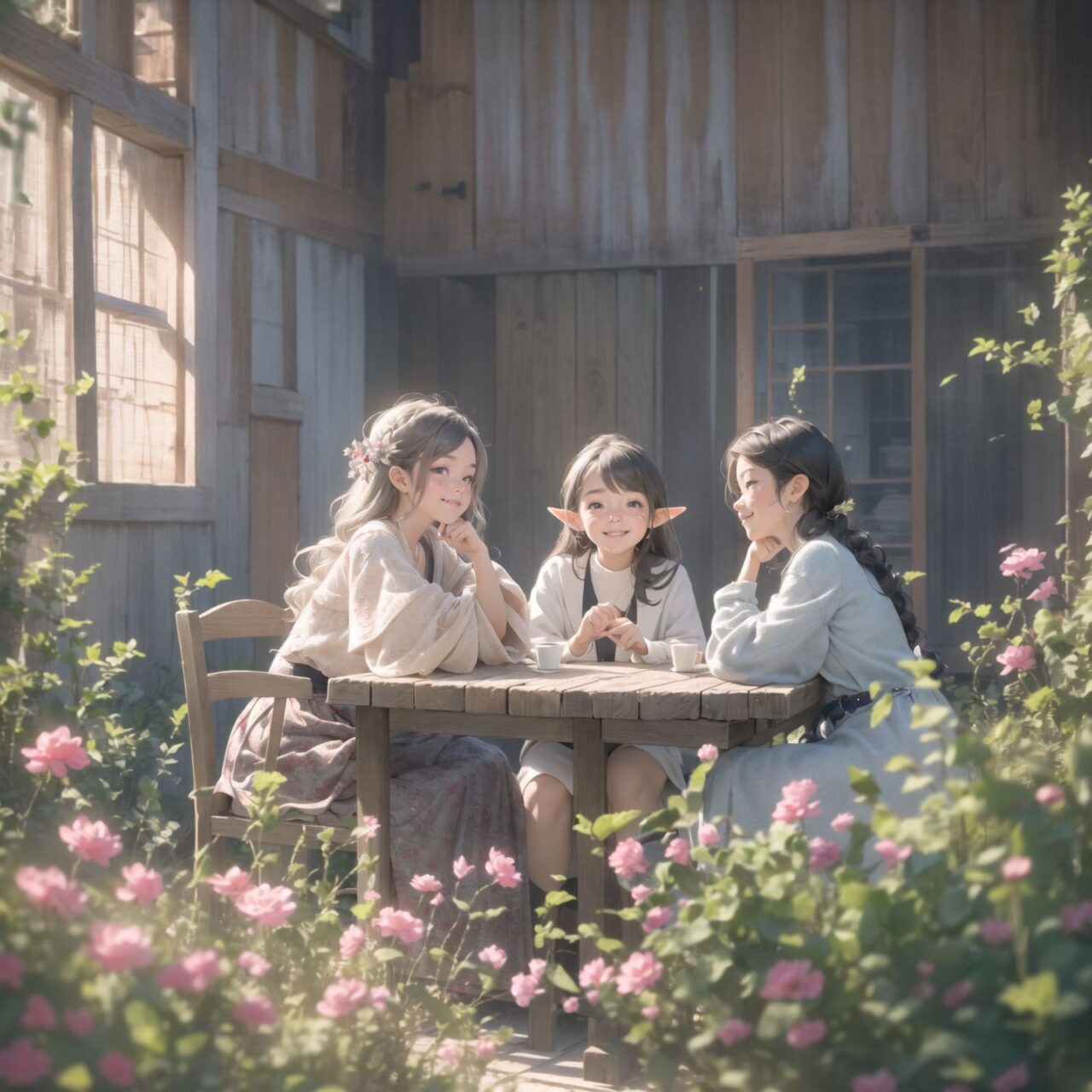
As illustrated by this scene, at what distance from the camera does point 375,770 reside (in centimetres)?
338

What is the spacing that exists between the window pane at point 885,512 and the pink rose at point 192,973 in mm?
5393

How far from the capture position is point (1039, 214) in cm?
625

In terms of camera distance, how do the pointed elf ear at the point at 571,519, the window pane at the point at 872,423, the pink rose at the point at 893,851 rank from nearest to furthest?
the pink rose at the point at 893,851 < the pointed elf ear at the point at 571,519 < the window pane at the point at 872,423

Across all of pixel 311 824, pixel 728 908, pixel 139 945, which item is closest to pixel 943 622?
pixel 311 824

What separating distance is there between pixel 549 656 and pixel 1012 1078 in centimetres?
209

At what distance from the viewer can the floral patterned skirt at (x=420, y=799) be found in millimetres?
3652

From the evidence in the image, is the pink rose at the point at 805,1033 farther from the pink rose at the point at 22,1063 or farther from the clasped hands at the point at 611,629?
the clasped hands at the point at 611,629

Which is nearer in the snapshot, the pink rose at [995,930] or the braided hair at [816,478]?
the pink rose at [995,930]

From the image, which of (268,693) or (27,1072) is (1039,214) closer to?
(268,693)

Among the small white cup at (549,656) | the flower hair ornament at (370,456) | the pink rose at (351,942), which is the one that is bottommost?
the pink rose at (351,942)

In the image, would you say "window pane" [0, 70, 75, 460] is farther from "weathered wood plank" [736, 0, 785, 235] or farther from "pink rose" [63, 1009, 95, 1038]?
"pink rose" [63, 1009, 95, 1038]

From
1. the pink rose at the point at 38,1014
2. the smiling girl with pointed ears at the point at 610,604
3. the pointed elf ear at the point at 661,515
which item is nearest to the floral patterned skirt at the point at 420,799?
the smiling girl with pointed ears at the point at 610,604

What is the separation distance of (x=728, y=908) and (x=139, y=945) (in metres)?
0.76

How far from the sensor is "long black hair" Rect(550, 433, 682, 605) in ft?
12.8
